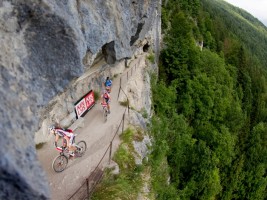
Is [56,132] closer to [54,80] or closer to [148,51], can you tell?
[54,80]

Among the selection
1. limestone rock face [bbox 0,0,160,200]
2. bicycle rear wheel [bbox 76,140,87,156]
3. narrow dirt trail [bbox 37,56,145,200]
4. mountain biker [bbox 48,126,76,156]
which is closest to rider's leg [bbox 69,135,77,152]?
mountain biker [bbox 48,126,76,156]

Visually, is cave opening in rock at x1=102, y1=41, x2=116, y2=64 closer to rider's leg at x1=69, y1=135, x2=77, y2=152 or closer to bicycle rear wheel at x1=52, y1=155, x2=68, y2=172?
rider's leg at x1=69, y1=135, x2=77, y2=152

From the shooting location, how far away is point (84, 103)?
18.8 meters

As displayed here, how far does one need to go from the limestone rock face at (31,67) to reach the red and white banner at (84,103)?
4137 mm

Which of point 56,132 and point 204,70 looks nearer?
point 56,132

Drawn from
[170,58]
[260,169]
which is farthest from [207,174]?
[260,169]

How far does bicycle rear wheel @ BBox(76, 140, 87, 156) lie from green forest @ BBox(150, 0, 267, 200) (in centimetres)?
440

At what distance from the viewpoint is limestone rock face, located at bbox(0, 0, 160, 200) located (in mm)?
7141

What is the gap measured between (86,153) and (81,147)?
615 millimetres

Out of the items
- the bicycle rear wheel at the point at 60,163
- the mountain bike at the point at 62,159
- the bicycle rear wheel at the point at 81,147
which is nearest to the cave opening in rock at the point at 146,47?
the bicycle rear wheel at the point at 81,147

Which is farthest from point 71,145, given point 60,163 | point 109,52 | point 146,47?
point 146,47

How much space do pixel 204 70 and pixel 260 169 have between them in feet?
54.6

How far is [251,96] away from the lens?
52.8 metres

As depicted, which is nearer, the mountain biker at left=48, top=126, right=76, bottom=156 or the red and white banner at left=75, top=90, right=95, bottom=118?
the mountain biker at left=48, top=126, right=76, bottom=156
